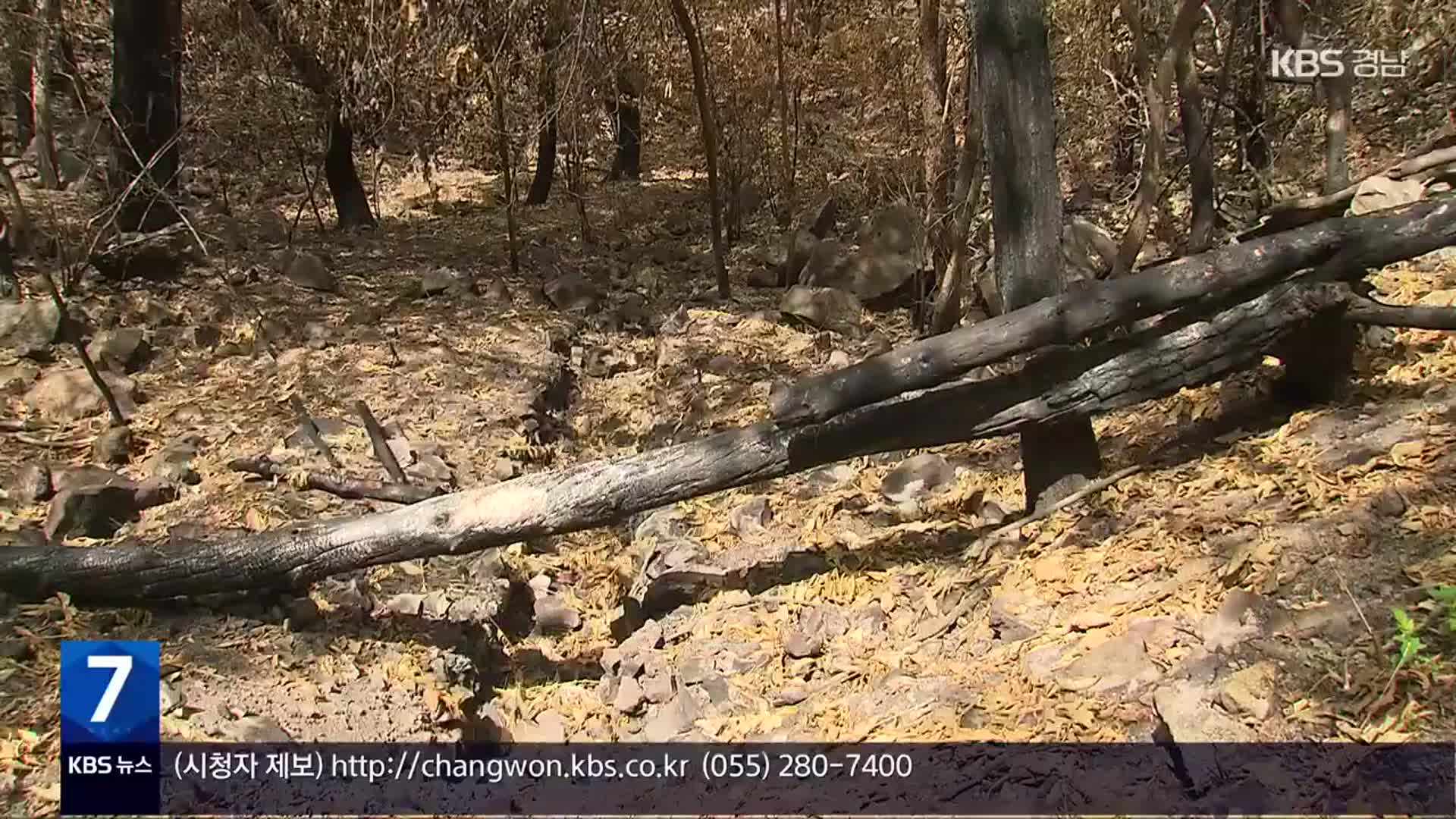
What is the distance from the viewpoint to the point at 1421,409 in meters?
3.83

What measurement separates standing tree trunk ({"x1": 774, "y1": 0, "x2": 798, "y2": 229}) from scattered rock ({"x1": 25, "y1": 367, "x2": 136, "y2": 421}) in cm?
557

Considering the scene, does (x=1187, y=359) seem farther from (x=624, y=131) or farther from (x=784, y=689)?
(x=624, y=131)

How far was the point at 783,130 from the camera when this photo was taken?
372 inches

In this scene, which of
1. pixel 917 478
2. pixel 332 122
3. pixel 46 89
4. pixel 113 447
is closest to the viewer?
pixel 917 478

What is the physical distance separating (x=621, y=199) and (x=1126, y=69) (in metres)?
5.00

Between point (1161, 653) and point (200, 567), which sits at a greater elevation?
point (200, 567)

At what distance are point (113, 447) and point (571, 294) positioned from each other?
3646 mm

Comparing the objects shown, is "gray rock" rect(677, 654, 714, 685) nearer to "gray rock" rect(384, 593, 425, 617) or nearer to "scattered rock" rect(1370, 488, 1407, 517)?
"gray rock" rect(384, 593, 425, 617)

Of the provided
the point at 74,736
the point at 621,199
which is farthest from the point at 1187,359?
the point at 621,199

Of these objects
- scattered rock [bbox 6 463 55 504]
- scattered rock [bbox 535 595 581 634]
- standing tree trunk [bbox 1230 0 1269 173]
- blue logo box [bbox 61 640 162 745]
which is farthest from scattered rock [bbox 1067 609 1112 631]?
standing tree trunk [bbox 1230 0 1269 173]

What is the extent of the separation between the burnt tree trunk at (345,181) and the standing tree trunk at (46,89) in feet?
6.55

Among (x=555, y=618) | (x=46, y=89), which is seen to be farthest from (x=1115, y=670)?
(x=46, y=89)

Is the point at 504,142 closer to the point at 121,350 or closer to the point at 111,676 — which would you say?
the point at 121,350

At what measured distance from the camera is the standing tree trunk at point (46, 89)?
7324mm
